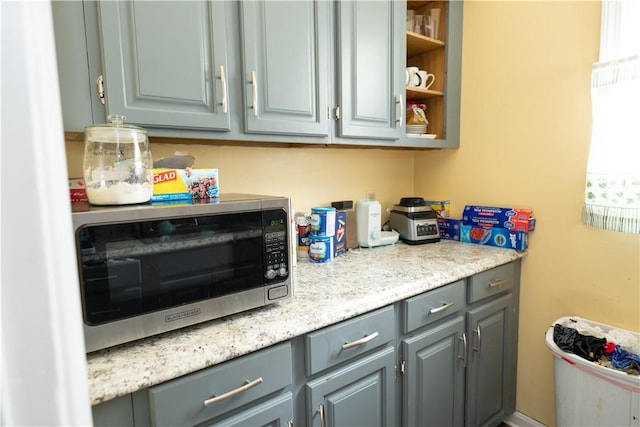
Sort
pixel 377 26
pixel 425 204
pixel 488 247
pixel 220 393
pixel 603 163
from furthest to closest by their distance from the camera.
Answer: pixel 425 204 → pixel 488 247 → pixel 377 26 → pixel 603 163 → pixel 220 393

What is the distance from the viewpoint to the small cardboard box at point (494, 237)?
1.64 metres

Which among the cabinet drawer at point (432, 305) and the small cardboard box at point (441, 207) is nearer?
the cabinet drawer at point (432, 305)

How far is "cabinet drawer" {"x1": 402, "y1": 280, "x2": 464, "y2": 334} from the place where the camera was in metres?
1.19

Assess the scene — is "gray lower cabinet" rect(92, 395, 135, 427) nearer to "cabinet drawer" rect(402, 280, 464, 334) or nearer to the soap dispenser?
"cabinet drawer" rect(402, 280, 464, 334)

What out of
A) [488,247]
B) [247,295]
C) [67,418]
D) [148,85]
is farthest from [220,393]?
[488,247]

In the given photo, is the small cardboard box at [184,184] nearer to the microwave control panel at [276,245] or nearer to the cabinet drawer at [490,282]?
the microwave control panel at [276,245]

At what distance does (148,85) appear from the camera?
3.22ft

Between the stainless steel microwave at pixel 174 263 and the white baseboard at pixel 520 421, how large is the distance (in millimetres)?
1536

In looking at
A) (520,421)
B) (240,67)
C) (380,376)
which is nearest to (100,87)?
(240,67)

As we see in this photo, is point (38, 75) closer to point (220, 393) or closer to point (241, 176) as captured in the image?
point (220, 393)

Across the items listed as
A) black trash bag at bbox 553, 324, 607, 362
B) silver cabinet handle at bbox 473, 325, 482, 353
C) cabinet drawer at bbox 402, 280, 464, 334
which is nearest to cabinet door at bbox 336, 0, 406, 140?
cabinet drawer at bbox 402, 280, 464, 334

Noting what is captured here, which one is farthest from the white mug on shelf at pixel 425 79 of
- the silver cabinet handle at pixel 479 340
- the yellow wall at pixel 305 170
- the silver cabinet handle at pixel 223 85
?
the silver cabinet handle at pixel 479 340

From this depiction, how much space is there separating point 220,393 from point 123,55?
0.90 meters

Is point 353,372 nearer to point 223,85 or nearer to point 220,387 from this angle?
point 220,387
